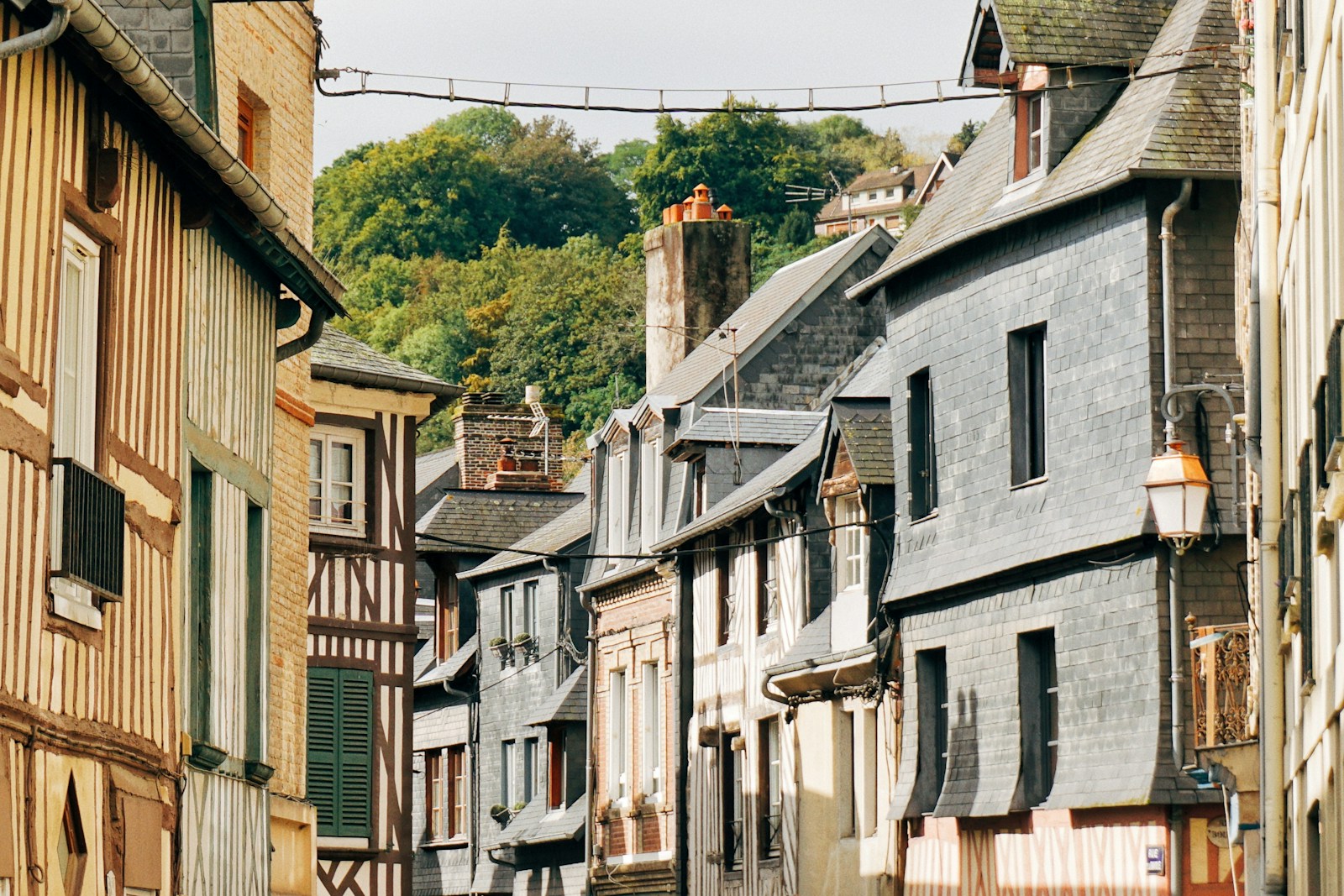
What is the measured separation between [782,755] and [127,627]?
15926mm

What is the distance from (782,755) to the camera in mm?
27703

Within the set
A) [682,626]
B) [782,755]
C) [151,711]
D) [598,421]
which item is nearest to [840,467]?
[782,755]

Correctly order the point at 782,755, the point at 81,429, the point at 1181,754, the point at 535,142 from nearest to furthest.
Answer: the point at 81,429, the point at 1181,754, the point at 782,755, the point at 535,142

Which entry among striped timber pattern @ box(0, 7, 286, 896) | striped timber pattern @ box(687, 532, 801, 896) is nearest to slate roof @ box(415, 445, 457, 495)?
striped timber pattern @ box(687, 532, 801, 896)

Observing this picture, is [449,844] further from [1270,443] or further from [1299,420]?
[1299,420]

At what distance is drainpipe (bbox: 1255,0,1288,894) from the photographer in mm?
14039

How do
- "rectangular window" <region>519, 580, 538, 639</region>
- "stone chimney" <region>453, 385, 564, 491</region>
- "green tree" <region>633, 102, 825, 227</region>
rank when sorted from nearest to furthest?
1. "rectangular window" <region>519, 580, 538, 639</region>
2. "stone chimney" <region>453, 385, 564, 491</region>
3. "green tree" <region>633, 102, 825, 227</region>

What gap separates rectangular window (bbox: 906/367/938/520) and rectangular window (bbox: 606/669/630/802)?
10.9 m

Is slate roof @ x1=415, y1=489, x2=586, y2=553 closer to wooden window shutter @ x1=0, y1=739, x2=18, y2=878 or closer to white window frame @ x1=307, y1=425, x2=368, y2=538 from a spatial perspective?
white window frame @ x1=307, y1=425, x2=368, y2=538

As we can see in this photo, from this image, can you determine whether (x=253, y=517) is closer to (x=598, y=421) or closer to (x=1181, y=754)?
(x=1181, y=754)

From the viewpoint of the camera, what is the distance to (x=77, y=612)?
1150 centimetres

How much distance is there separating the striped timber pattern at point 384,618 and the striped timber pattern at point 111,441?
10007 millimetres

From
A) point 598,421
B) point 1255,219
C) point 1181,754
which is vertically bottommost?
point 1181,754

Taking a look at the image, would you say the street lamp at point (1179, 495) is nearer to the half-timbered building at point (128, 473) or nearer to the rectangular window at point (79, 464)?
the half-timbered building at point (128, 473)
